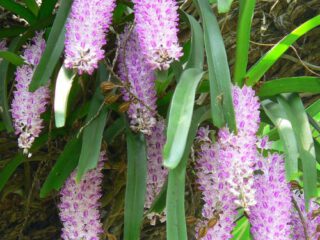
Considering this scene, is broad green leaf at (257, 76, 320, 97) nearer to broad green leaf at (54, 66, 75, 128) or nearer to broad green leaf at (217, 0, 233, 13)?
broad green leaf at (217, 0, 233, 13)

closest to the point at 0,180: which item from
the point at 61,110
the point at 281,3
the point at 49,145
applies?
the point at 49,145

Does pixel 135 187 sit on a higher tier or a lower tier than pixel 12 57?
lower

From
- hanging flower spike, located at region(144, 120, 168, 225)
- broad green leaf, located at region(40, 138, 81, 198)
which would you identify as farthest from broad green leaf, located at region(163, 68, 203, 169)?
broad green leaf, located at region(40, 138, 81, 198)

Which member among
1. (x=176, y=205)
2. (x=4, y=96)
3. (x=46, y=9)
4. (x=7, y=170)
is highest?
(x=46, y=9)

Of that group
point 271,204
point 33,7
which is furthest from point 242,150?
point 33,7

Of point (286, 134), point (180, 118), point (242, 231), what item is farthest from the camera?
point (242, 231)

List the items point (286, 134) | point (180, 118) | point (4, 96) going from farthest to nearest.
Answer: point (4, 96) < point (286, 134) < point (180, 118)

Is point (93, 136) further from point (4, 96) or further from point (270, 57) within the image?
point (270, 57)
